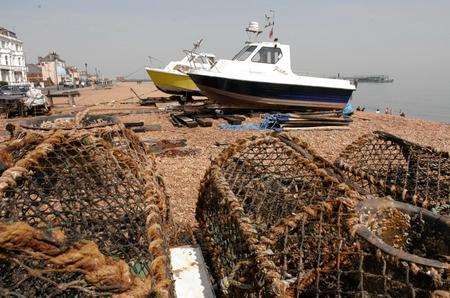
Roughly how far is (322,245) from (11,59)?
85726 mm

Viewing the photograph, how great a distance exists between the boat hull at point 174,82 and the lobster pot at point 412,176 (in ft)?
56.3

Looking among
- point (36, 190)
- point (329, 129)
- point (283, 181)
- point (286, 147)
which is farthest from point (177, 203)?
point (329, 129)

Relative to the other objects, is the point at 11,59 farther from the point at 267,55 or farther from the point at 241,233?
the point at 241,233

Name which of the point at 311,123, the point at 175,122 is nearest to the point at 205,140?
the point at 175,122

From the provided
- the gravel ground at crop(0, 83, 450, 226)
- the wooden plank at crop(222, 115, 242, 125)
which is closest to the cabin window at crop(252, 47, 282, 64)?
the gravel ground at crop(0, 83, 450, 226)

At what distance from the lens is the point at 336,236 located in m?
2.20

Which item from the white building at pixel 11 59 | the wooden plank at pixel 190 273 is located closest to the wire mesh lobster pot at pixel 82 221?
the wooden plank at pixel 190 273

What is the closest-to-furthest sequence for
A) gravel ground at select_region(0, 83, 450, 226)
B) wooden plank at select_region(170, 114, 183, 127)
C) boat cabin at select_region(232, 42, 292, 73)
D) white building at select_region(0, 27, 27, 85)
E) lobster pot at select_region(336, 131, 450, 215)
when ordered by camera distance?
1. lobster pot at select_region(336, 131, 450, 215)
2. gravel ground at select_region(0, 83, 450, 226)
3. wooden plank at select_region(170, 114, 183, 127)
4. boat cabin at select_region(232, 42, 292, 73)
5. white building at select_region(0, 27, 27, 85)

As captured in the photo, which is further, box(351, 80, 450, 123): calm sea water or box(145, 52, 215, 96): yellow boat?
box(351, 80, 450, 123): calm sea water

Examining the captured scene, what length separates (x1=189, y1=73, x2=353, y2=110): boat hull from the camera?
13.8 metres

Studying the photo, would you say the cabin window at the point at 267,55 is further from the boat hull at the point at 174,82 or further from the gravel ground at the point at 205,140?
the boat hull at the point at 174,82

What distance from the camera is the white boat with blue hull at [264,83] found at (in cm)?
1380

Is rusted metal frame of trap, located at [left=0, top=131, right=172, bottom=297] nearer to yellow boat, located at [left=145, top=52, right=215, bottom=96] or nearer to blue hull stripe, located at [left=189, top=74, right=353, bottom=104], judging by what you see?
blue hull stripe, located at [left=189, top=74, right=353, bottom=104]

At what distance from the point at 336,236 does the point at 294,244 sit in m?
0.40
